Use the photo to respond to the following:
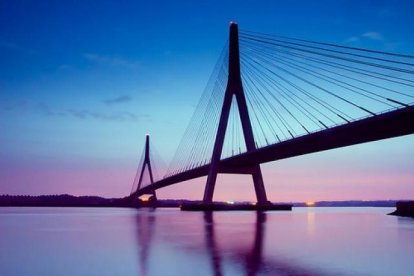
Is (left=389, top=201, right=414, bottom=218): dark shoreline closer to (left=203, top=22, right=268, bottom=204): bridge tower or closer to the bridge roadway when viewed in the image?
(left=203, top=22, right=268, bottom=204): bridge tower

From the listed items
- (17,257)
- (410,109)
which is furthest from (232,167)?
(17,257)

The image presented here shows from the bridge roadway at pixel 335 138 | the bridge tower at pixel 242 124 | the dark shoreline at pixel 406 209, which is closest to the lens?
the bridge roadway at pixel 335 138

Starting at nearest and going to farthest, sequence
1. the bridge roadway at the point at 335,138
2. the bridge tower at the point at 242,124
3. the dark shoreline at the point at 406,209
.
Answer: the bridge roadway at the point at 335,138, the bridge tower at the point at 242,124, the dark shoreline at the point at 406,209

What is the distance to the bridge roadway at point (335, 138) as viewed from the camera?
74.7 ft

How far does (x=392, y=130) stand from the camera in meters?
24.0

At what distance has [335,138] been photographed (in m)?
27.5

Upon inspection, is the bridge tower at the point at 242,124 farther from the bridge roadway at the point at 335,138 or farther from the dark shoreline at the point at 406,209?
the dark shoreline at the point at 406,209

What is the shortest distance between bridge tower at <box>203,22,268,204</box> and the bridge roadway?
850mm

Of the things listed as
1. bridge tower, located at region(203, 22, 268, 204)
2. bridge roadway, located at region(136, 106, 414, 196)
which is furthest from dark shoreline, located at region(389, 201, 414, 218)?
bridge roadway, located at region(136, 106, 414, 196)

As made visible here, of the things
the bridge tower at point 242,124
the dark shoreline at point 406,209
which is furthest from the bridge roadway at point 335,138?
the dark shoreline at point 406,209

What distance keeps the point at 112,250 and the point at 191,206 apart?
108 feet

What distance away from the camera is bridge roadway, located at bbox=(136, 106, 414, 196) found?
22781 millimetres

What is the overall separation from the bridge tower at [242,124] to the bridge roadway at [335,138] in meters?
0.85

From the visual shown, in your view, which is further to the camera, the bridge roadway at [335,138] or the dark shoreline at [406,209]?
the dark shoreline at [406,209]
